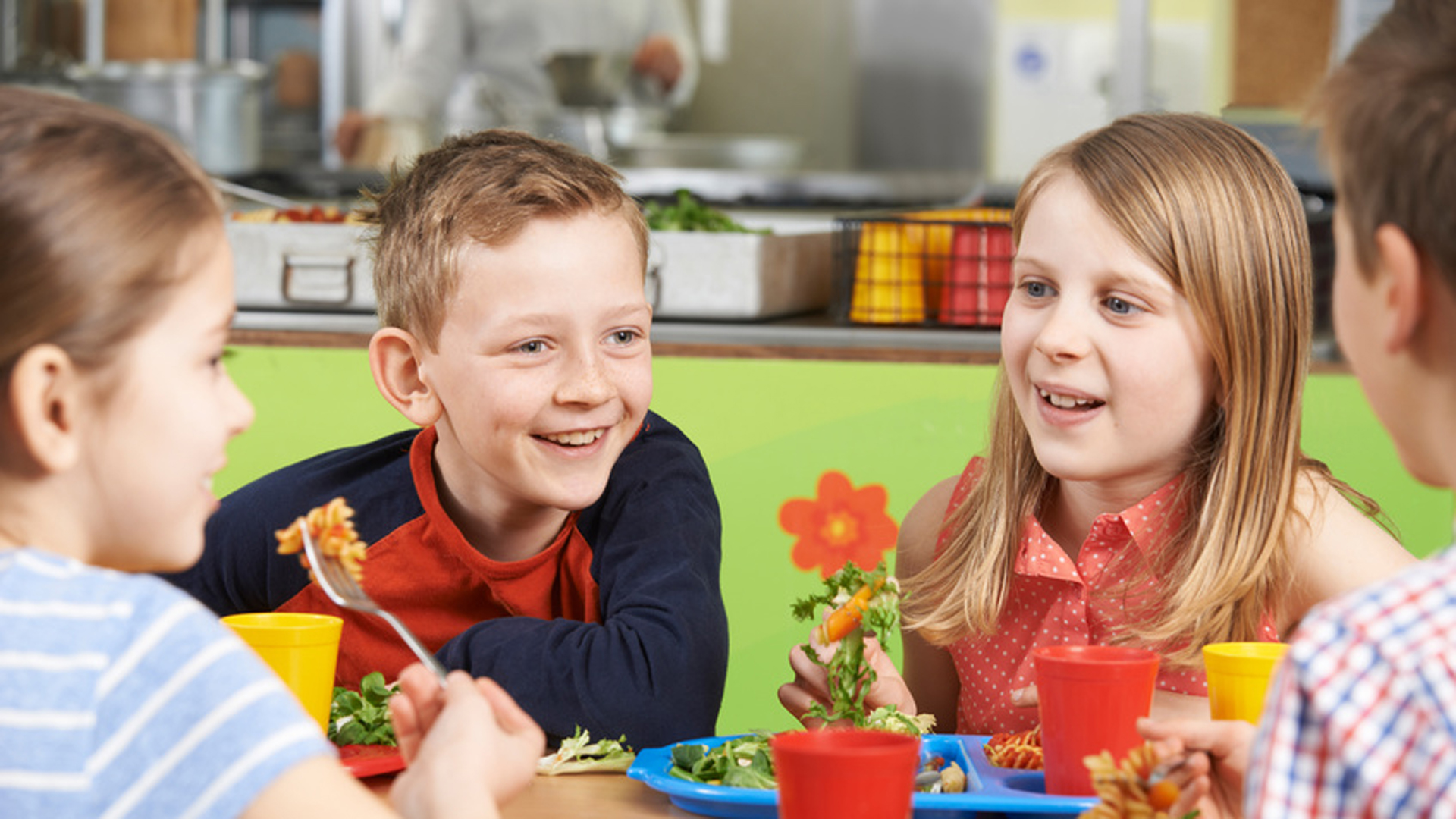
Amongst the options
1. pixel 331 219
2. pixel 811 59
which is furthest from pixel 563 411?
pixel 811 59

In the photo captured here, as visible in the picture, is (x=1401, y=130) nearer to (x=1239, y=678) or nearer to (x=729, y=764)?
(x=1239, y=678)

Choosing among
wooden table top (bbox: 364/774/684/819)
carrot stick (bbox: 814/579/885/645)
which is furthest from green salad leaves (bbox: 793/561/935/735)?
wooden table top (bbox: 364/774/684/819)

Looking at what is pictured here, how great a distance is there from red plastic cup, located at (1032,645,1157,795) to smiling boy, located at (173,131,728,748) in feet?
1.04

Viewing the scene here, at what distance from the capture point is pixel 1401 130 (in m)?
0.63

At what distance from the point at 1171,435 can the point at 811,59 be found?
9.97ft

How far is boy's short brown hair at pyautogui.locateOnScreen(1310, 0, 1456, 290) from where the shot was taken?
620mm

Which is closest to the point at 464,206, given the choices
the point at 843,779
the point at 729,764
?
the point at 729,764

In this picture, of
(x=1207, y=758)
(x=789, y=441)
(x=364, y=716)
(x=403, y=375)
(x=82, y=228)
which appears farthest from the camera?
(x=789, y=441)

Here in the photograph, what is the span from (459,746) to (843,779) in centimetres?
18

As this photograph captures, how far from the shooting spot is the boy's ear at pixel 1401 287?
24.8 inches

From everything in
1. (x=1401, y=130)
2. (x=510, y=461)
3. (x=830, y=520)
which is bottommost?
(x=830, y=520)

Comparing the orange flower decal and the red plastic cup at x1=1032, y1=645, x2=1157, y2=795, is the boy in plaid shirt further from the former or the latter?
the orange flower decal

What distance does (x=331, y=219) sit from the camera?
2131 mm

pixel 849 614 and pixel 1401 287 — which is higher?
pixel 1401 287
